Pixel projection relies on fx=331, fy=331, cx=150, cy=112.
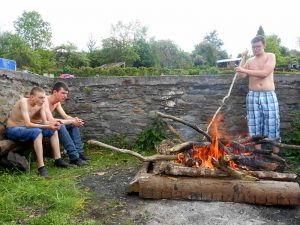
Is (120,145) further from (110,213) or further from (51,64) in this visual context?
(51,64)

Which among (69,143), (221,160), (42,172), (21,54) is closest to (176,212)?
(221,160)

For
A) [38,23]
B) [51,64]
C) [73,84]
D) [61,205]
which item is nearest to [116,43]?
[51,64]

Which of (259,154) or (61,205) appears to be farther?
(259,154)

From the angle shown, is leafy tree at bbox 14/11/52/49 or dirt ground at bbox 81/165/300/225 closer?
dirt ground at bbox 81/165/300/225

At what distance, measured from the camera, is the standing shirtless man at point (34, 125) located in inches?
184

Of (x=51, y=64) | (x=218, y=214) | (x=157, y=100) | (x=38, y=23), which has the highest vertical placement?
(x=38, y=23)

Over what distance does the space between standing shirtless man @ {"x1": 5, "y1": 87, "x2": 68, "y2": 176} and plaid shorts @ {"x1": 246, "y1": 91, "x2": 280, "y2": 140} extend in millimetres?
3056

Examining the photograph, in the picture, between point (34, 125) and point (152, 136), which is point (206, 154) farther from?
point (34, 125)

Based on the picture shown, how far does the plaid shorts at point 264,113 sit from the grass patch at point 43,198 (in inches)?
106

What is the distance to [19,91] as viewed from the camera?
219 inches

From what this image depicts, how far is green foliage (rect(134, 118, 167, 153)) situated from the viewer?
6.19 meters

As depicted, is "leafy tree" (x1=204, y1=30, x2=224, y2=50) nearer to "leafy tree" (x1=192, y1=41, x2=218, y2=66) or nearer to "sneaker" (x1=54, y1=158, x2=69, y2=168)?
"leafy tree" (x1=192, y1=41, x2=218, y2=66)

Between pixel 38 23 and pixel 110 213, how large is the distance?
65360 millimetres

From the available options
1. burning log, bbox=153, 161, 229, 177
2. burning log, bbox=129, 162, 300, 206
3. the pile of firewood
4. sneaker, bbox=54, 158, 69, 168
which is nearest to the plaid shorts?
the pile of firewood
